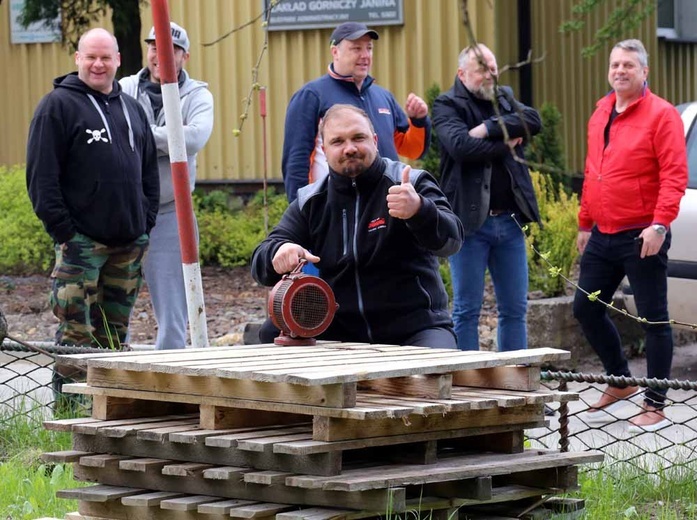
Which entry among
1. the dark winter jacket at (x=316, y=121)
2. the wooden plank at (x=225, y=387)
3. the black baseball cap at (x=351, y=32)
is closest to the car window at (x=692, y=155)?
the dark winter jacket at (x=316, y=121)

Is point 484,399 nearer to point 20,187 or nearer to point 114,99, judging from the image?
point 114,99

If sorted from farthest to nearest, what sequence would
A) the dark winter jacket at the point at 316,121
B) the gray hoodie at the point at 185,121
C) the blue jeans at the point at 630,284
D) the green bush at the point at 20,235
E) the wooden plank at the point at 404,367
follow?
1. the green bush at the point at 20,235
2. the gray hoodie at the point at 185,121
3. the blue jeans at the point at 630,284
4. the dark winter jacket at the point at 316,121
5. the wooden plank at the point at 404,367

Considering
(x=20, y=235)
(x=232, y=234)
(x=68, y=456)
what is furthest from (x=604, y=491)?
(x=20, y=235)

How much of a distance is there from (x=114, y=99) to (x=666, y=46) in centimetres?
1302

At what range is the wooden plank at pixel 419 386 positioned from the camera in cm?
412

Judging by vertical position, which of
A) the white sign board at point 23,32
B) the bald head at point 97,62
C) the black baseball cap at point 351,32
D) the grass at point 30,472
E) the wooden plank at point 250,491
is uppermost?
the white sign board at point 23,32

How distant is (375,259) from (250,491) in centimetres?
140

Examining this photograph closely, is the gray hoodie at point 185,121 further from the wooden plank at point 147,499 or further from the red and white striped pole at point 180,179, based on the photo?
the wooden plank at point 147,499

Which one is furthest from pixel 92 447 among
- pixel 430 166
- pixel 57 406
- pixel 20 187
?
pixel 20 187

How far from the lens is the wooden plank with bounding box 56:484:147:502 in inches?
169

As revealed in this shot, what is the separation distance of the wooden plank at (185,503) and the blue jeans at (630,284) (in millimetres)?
3450

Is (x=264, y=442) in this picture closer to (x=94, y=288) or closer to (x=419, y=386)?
(x=419, y=386)

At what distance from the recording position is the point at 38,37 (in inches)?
633

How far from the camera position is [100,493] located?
170 inches
